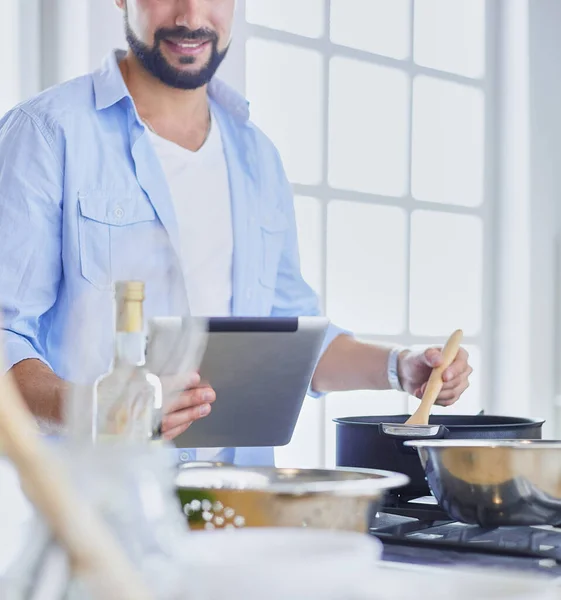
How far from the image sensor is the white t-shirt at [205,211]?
6.93ft

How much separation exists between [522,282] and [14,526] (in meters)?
3.19

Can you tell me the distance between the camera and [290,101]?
2943 mm

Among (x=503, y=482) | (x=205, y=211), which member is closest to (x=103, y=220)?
(x=205, y=211)

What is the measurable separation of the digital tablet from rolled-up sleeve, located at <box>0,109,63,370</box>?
44 cm

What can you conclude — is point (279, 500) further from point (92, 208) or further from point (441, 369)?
point (92, 208)

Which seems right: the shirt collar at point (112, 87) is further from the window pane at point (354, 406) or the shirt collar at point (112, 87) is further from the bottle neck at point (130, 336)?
the bottle neck at point (130, 336)

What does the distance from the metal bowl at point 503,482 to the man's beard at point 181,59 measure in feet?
4.48

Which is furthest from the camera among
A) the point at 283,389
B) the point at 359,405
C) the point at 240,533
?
the point at 359,405

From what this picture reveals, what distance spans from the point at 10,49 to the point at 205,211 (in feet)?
1.79

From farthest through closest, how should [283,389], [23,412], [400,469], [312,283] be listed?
[312,283]
[283,389]
[400,469]
[23,412]

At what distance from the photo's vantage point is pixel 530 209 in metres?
3.52

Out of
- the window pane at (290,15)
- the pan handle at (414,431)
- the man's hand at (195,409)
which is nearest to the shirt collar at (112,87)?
the window pane at (290,15)

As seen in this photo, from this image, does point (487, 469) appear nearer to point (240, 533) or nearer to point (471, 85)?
point (240, 533)

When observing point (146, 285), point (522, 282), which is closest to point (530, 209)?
point (522, 282)
